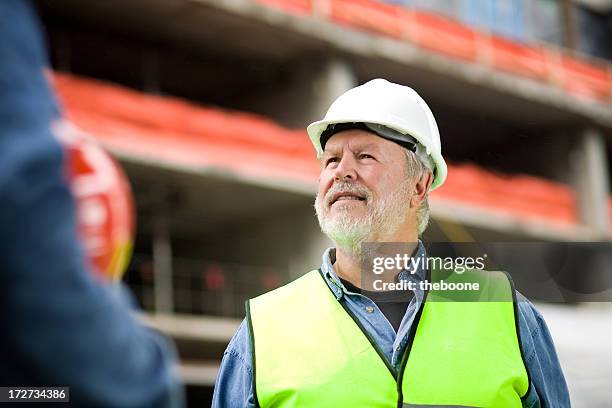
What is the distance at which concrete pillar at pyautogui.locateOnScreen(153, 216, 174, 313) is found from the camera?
680 inches

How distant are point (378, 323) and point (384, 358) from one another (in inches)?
5.5

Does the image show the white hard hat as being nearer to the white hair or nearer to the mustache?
the white hair

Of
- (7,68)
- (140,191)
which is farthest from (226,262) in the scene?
(7,68)

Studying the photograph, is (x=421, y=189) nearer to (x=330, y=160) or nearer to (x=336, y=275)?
(x=330, y=160)

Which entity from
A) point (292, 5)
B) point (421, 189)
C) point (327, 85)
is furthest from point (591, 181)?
point (421, 189)

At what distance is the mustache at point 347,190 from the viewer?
321 cm

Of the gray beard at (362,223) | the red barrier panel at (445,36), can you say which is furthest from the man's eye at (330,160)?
the red barrier panel at (445,36)

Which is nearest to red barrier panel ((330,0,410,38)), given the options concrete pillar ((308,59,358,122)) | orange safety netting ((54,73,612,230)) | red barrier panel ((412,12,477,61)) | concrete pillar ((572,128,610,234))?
red barrier panel ((412,12,477,61))

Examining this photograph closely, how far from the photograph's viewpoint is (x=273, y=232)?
18844 millimetres

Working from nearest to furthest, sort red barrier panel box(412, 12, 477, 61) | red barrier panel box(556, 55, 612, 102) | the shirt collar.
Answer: the shirt collar → red barrier panel box(412, 12, 477, 61) → red barrier panel box(556, 55, 612, 102)

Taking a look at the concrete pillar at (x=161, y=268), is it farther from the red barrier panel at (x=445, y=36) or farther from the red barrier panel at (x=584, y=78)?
the red barrier panel at (x=584, y=78)

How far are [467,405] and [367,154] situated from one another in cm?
76

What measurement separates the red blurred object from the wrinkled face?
1.65 metres

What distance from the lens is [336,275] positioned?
3.20 meters
